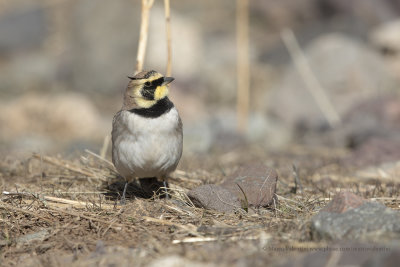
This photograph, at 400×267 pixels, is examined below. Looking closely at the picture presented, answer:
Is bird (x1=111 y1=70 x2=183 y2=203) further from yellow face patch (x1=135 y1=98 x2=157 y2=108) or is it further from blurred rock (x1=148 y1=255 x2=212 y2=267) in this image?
blurred rock (x1=148 y1=255 x2=212 y2=267)

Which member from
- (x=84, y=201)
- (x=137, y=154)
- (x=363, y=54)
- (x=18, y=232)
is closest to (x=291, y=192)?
(x=137, y=154)

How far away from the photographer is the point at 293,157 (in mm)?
8633

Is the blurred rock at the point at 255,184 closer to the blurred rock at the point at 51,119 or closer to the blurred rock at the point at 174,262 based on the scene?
the blurred rock at the point at 174,262

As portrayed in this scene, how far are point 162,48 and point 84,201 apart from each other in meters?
10.5

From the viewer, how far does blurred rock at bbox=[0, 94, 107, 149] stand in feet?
41.6

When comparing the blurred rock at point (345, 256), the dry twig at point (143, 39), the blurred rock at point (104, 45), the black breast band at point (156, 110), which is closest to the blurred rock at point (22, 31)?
the blurred rock at point (104, 45)

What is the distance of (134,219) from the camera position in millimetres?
4676

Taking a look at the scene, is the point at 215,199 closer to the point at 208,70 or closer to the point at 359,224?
the point at 359,224

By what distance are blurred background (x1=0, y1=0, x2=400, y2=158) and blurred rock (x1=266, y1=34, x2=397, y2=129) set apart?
24mm

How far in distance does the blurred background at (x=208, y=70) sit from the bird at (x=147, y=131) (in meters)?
2.67

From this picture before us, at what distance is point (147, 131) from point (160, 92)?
37 centimetres

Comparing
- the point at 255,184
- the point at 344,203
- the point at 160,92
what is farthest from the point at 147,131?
the point at 344,203

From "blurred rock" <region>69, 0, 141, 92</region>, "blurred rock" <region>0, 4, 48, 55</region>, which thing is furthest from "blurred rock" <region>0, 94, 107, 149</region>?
"blurred rock" <region>0, 4, 48, 55</region>

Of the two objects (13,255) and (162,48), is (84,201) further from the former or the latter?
(162,48)
